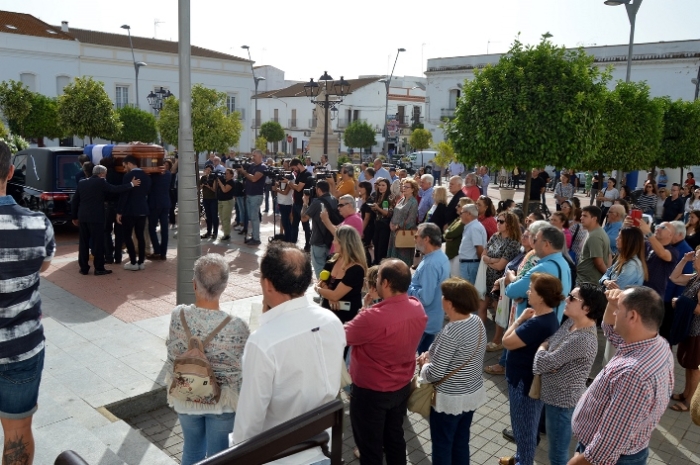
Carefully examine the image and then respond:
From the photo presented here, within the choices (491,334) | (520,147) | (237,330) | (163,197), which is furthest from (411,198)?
(237,330)

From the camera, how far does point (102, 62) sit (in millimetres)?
41156

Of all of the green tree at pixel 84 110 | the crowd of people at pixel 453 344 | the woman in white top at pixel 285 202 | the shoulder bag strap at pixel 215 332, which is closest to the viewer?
the crowd of people at pixel 453 344

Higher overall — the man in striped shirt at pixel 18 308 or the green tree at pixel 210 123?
the green tree at pixel 210 123

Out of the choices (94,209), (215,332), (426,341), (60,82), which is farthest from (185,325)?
(60,82)

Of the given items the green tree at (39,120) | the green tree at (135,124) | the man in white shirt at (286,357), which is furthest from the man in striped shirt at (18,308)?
the green tree at (135,124)

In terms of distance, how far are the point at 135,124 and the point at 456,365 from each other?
35.3 m

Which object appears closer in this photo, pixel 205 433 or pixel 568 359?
pixel 205 433

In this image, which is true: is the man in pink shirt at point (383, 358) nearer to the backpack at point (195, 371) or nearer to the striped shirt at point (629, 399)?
the backpack at point (195, 371)

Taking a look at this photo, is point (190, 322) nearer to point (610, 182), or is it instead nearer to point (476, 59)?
point (610, 182)

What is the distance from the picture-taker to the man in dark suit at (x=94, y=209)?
8773mm

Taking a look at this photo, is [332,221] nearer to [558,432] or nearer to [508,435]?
→ [508,435]

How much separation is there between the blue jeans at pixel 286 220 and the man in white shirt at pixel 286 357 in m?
9.00

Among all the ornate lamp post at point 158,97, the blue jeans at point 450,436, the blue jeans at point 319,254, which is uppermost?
the ornate lamp post at point 158,97

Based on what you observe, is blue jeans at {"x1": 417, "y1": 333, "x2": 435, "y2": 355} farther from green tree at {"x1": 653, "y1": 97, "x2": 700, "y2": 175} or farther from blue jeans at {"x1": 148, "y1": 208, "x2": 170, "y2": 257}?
green tree at {"x1": 653, "y1": 97, "x2": 700, "y2": 175}
